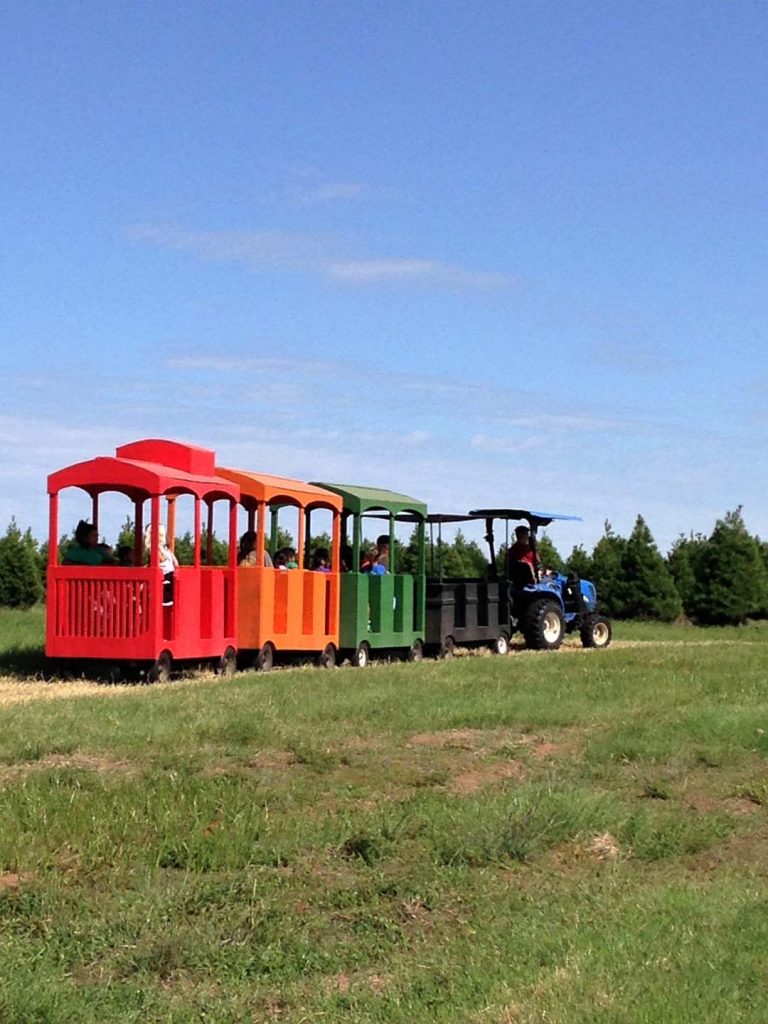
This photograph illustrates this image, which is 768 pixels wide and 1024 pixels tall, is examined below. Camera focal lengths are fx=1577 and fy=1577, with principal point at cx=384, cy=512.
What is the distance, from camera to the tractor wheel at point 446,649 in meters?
26.0

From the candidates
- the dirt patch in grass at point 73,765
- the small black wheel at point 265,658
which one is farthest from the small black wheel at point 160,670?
the dirt patch in grass at point 73,765

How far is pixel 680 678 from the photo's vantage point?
56.7ft

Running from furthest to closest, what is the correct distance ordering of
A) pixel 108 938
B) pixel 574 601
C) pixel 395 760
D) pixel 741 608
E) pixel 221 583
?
pixel 741 608 → pixel 574 601 → pixel 221 583 → pixel 395 760 → pixel 108 938

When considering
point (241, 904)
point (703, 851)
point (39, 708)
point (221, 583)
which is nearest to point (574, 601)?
point (221, 583)

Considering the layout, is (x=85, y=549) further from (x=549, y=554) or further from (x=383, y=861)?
(x=549, y=554)

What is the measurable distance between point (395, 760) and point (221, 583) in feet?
29.8

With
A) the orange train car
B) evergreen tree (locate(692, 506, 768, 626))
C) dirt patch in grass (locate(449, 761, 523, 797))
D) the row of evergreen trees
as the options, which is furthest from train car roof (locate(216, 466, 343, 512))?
evergreen tree (locate(692, 506, 768, 626))

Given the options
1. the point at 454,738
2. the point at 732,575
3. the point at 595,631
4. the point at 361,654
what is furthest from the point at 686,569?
the point at 454,738

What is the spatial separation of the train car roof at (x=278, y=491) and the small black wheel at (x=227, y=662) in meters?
2.17

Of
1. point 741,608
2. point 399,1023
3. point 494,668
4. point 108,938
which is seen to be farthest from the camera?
point 741,608

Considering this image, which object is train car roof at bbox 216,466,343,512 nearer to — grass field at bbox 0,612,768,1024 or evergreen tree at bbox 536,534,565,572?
grass field at bbox 0,612,768,1024

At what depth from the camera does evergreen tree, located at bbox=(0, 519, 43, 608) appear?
45.7 m

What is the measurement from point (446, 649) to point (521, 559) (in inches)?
113

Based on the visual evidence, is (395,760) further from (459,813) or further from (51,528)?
(51,528)
